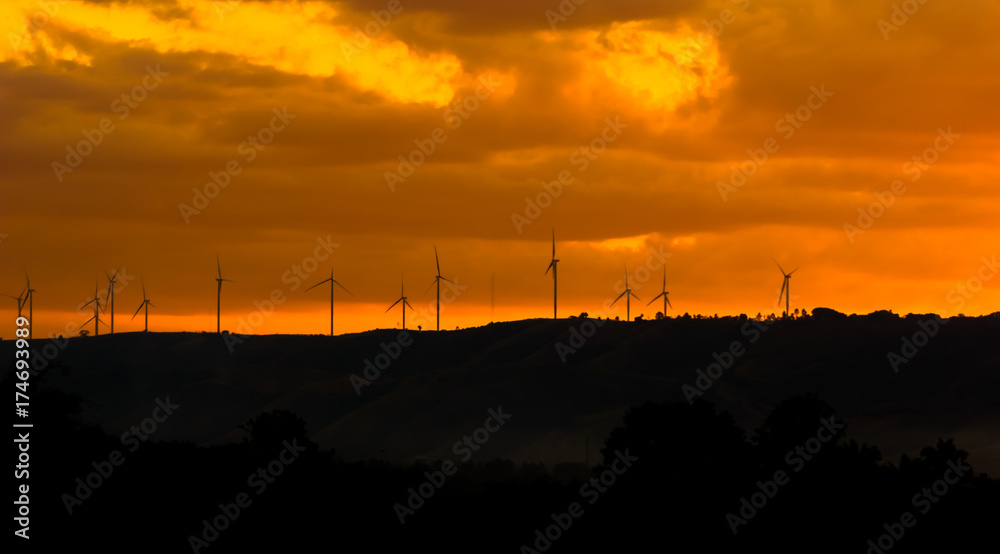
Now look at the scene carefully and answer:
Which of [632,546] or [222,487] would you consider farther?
[222,487]

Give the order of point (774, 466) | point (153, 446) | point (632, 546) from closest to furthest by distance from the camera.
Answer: point (632, 546), point (774, 466), point (153, 446)

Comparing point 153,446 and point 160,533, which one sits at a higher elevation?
point 153,446

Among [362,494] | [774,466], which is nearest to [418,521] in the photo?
[362,494]

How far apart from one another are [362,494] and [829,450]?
4412cm

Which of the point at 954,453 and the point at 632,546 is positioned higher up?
the point at 954,453

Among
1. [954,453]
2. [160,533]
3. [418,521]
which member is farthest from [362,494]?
[954,453]

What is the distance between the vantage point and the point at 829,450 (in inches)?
5714

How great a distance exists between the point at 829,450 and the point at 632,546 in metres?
33.4

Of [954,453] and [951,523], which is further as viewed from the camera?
[954,453]

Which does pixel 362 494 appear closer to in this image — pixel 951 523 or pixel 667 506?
pixel 667 506

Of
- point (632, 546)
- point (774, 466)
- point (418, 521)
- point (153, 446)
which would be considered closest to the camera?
point (632, 546)

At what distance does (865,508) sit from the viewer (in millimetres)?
124875

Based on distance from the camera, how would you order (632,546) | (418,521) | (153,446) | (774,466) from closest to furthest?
(632,546)
(418,521)
(774,466)
(153,446)

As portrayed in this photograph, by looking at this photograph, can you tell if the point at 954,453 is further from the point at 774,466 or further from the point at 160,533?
the point at 160,533
